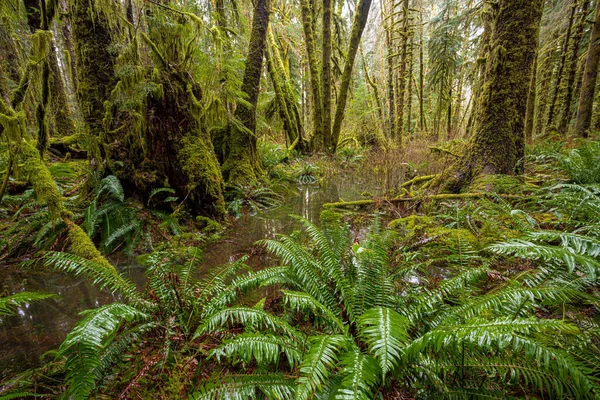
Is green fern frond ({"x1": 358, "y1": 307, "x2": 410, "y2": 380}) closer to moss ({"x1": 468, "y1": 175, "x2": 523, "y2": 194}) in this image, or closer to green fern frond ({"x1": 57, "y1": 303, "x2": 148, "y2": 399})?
green fern frond ({"x1": 57, "y1": 303, "x2": 148, "y2": 399})

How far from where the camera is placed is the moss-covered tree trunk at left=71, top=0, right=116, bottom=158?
11.8ft

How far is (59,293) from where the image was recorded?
2471 mm

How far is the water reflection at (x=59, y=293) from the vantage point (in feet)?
5.89

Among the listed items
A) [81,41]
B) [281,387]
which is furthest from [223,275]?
[81,41]

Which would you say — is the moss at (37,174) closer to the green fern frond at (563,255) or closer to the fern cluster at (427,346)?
the fern cluster at (427,346)

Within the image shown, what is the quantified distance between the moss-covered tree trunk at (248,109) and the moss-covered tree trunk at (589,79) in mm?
8329

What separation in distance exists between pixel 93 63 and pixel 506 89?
6131 millimetres

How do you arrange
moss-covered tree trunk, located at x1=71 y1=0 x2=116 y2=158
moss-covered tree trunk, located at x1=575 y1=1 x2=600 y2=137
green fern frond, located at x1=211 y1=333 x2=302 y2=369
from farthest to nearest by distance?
1. moss-covered tree trunk, located at x1=575 y1=1 x2=600 y2=137
2. moss-covered tree trunk, located at x1=71 y1=0 x2=116 y2=158
3. green fern frond, located at x1=211 y1=333 x2=302 y2=369

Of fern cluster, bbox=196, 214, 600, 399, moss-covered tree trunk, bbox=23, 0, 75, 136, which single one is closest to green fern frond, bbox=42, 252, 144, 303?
fern cluster, bbox=196, 214, 600, 399

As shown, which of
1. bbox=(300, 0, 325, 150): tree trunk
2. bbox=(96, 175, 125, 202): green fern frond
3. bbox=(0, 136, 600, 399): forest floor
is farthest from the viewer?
bbox=(300, 0, 325, 150): tree trunk

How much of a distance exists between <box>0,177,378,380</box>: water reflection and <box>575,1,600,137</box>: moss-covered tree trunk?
8508 millimetres

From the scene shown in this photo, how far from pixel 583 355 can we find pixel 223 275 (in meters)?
2.16

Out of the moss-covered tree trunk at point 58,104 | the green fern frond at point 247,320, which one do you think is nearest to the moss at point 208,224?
the green fern frond at point 247,320

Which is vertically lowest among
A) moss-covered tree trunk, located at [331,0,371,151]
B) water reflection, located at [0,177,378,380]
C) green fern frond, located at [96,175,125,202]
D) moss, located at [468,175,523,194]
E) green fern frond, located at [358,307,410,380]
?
water reflection, located at [0,177,378,380]
